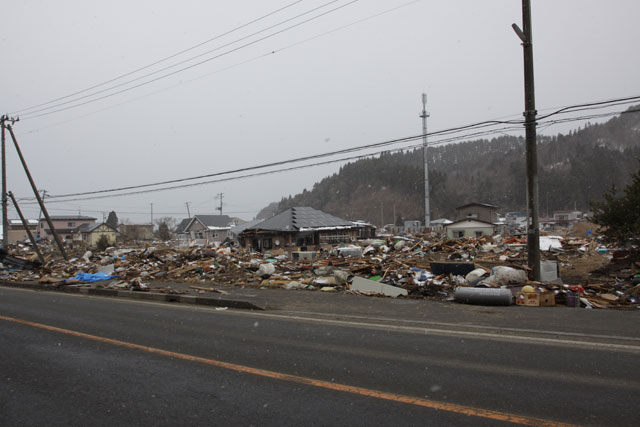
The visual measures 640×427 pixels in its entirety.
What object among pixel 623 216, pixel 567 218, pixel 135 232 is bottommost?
pixel 135 232

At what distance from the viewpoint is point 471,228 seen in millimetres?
42812

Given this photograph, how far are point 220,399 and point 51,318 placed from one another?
20.3 ft

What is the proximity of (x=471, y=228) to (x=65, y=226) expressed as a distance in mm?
72565

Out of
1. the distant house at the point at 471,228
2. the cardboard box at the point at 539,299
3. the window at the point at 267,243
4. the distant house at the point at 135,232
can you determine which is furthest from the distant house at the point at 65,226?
the cardboard box at the point at 539,299

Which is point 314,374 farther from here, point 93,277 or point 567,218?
point 567,218

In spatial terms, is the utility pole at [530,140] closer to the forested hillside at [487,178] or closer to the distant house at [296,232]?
the distant house at [296,232]

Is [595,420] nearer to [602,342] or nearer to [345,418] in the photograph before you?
[345,418]

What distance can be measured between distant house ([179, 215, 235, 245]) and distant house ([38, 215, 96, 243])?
2074 cm

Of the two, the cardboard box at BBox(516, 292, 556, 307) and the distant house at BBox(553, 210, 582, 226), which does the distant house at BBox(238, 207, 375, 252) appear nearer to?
the cardboard box at BBox(516, 292, 556, 307)

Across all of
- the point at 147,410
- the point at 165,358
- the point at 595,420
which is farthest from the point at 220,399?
the point at 595,420

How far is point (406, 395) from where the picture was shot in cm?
383

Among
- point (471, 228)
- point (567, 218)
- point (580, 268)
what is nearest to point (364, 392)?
A: point (580, 268)

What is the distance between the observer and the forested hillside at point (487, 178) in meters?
85.6

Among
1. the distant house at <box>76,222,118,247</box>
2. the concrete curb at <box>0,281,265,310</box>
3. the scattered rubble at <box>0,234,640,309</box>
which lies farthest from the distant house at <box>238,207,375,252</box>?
the distant house at <box>76,222,118,247</box>
